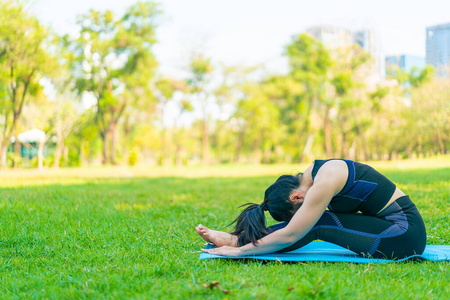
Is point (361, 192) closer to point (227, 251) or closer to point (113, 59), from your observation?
point (227, 251)

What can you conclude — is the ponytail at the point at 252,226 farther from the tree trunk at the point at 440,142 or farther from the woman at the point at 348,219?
the tree trunk at the point at 440,142

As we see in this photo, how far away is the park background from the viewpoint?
2.40 metres

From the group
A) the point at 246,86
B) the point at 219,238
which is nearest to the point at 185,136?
the point at 246,86

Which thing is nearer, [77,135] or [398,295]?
[398,295]

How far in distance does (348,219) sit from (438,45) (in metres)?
21.2

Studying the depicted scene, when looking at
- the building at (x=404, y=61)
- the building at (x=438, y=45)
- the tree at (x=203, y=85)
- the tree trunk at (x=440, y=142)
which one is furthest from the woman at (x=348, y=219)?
the tree at (x=203, y=85)

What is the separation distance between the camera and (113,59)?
2852cm

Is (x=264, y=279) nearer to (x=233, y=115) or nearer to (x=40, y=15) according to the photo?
(x=40, y=15)

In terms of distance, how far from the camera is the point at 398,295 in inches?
78.9

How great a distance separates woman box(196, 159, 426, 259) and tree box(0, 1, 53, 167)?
17209mm

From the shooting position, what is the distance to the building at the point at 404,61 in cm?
2523

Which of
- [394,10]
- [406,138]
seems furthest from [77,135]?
[406,138]

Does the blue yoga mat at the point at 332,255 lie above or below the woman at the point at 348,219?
below

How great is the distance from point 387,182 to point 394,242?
434 millimetres
